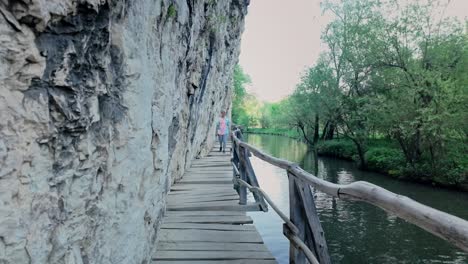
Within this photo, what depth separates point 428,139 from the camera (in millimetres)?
17609

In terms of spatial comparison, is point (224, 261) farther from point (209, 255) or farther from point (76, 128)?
point (76, 128)

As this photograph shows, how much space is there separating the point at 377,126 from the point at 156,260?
19193mm

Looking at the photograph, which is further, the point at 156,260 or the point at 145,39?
the point at 156,260

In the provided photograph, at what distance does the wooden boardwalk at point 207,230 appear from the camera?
3836 mm

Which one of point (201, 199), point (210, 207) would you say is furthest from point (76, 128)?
point (201, 199)

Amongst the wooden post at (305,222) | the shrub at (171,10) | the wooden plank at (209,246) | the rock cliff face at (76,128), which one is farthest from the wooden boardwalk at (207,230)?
the shrub at (171,10)

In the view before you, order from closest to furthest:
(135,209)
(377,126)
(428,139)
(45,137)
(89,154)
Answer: (45,137), (89,154), (135,209), (428,139), (377,126)

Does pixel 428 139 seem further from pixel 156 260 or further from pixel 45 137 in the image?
pixel 45 137

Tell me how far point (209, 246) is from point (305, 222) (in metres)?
1.49

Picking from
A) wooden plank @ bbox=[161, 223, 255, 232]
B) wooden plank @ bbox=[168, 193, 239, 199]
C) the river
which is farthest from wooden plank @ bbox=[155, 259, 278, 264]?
the river

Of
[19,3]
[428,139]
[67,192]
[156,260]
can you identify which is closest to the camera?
[19,3]

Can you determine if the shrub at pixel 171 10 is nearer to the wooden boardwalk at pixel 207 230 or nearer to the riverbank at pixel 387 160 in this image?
the wooden boardwalk at pixel 207 230

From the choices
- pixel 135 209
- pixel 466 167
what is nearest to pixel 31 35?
pixel 135 209

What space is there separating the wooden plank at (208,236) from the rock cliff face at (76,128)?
1289 millimetres
